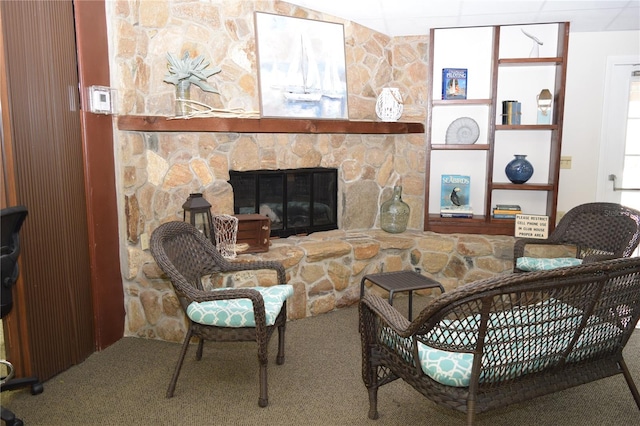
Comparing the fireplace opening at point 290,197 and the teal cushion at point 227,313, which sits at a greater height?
the fireplace opening at point 290,197

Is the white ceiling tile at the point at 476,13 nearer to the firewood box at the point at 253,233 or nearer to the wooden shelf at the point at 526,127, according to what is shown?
the wooden shelf at the point at 526,127

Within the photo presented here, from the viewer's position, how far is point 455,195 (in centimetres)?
448

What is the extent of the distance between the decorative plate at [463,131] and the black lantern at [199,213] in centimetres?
224

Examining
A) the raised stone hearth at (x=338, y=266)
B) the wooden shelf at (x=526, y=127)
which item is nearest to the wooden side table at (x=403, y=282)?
the raised stone hearth at (x=338, y=266)

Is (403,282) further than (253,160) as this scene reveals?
No

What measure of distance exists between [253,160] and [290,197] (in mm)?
470

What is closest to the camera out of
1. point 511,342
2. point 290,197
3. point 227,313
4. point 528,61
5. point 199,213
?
point 511,342

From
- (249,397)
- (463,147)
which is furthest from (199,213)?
(463,147)

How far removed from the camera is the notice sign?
3848mm

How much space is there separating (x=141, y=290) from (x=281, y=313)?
107cm

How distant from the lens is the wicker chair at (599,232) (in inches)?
128

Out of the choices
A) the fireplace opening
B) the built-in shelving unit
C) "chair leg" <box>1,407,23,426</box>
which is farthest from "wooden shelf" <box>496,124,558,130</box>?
"chair leg" <box>1,407,23,426</box>

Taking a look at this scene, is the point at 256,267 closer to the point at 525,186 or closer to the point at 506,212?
the point at 506,212

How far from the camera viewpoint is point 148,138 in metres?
3.34
